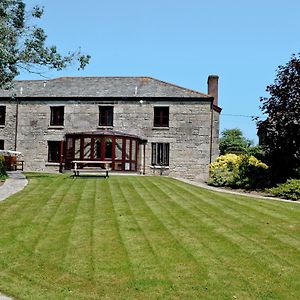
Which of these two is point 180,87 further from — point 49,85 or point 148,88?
point 49,85

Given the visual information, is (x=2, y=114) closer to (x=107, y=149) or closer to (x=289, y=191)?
(x=107, y=149)

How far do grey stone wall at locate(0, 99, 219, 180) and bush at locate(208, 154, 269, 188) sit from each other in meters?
8.68

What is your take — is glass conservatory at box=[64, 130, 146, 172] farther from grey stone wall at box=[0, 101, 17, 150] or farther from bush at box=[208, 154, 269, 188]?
bush at box=[208, 154, 269, 188]

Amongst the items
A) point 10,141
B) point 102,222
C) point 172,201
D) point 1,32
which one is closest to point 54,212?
point 102,222

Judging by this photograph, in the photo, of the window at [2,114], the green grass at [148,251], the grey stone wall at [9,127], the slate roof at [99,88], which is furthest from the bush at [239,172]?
the window at [2,114]

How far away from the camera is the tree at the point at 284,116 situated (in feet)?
68.9

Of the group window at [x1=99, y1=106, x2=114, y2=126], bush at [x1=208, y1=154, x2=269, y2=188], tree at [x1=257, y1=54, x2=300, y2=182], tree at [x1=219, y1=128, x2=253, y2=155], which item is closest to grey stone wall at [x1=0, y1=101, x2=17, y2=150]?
window at [x1=99, y1=106, x2=114, y2=126]

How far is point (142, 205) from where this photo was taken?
14102mm

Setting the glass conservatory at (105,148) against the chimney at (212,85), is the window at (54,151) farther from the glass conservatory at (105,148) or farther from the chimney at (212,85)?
the chimney at (212,85)

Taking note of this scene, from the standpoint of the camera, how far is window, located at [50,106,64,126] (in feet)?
123

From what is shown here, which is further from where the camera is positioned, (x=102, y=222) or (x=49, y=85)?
(x=49, y=85)

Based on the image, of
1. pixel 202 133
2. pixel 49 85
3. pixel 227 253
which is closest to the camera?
pixel 227 253

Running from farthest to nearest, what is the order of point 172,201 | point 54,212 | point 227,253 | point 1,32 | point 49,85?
point 49,85 → point 1,32 → point 172,201 → point 54,212 → point 227,253

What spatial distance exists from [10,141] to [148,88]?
1179 cm
